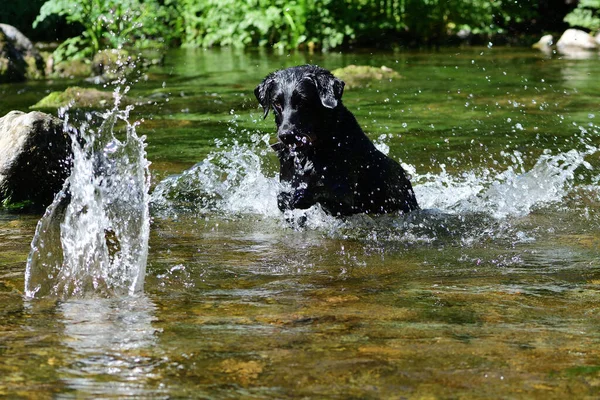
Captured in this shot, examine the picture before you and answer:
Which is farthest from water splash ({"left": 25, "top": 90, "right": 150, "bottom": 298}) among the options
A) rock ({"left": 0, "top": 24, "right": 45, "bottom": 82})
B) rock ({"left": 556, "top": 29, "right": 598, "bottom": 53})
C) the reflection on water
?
rock ({"left": 556, "top": 29, "right": 598, "bottom": 53})

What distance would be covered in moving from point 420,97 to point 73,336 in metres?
9.86

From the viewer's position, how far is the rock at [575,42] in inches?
799

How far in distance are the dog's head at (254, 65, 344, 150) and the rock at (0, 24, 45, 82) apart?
1065 cm

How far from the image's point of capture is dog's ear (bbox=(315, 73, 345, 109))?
629cm

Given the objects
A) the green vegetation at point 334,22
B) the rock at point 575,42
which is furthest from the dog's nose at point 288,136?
the rock at point 575,42

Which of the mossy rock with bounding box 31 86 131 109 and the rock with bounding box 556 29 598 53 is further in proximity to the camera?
the rock with bounding box 556 29 598 53

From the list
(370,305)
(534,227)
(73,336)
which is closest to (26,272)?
(73,336)

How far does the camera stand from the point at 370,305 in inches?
167

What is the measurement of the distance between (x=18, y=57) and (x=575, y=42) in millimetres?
13309

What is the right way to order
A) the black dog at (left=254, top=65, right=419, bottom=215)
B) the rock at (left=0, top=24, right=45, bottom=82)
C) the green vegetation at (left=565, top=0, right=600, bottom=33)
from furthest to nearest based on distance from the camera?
the green vegetation at (left=565, top=0, right=600, bottom=33) < the rock at (left=0, top=24, right=45, bottom=82) < the black dog at (left=254, top=65, right=419, bottom=215)

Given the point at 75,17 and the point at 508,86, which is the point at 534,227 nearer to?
the point at 508,86

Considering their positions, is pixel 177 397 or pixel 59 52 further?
pixel 59 52

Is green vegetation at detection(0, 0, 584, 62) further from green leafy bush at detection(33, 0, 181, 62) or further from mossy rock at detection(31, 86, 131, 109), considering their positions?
mossy rock at detection(31, 86, 131, 109)

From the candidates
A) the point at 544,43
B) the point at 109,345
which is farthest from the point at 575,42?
the point at 109,345
